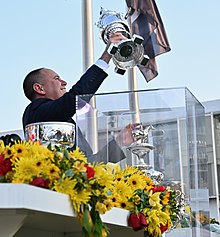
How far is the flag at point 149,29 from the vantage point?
427 cm

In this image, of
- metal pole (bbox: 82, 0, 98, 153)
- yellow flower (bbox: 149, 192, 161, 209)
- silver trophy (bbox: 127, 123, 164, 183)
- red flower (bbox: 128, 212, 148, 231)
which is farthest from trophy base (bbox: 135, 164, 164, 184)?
metal pole (bbox: 82, 0, 98, 153)

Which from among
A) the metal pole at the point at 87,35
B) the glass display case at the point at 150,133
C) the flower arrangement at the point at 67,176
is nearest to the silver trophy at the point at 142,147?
the glass display case at the point at 150,133

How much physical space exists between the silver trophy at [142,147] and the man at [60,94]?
0.20ft

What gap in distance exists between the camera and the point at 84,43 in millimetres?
4859

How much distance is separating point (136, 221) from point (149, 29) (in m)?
2.71

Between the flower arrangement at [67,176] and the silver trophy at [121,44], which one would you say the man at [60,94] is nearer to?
the silver trophy at [121,44]

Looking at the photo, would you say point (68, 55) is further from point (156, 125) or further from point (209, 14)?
point (156, 125)

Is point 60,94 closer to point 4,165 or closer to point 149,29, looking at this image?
point 4,165

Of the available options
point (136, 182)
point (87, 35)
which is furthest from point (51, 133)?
point (87, 35)

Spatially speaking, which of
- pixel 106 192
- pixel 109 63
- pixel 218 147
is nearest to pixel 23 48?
pixel 218 147

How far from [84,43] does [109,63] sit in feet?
7.82

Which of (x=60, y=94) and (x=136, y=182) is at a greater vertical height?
(x=60, y=94)

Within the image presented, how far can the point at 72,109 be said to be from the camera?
2.36 m

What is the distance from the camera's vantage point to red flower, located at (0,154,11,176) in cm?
142
